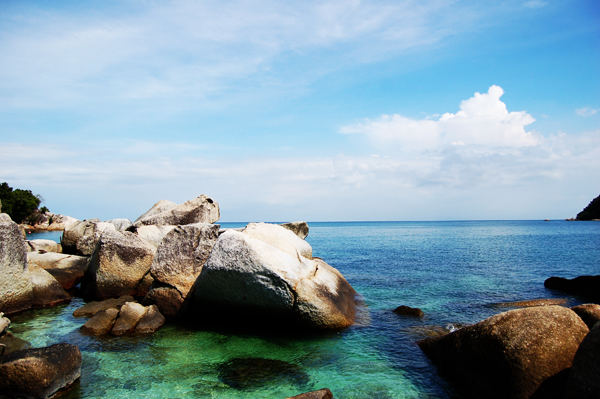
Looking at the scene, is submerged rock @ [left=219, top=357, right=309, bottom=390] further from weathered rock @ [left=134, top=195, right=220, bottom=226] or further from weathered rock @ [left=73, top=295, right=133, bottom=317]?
weathered rock @ [left=134, top=195, right=220, bottom=226]

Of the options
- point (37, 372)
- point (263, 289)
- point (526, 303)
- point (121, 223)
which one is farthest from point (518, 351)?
point (121, 223)

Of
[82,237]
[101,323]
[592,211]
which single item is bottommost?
[101,323]

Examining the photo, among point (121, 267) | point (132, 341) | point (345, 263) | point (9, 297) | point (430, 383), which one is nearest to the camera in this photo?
point (430, 383)

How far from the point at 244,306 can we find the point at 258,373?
120 inches

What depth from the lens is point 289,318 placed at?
37.4ft

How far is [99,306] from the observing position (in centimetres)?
1409

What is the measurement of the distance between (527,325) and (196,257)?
416 inches

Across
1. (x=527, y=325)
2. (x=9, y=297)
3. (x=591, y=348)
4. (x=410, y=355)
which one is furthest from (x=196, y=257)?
(x=591, y=348)

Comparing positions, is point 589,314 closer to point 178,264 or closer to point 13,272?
point 178,264

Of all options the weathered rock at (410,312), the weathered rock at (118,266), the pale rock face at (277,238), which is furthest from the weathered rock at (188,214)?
the weathered rock at (410,312)

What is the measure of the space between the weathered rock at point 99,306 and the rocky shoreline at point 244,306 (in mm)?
40

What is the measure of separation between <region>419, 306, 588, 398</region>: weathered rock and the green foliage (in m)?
79.6

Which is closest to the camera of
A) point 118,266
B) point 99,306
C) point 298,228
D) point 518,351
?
point 518,351

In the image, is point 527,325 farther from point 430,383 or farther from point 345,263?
point 345,263
